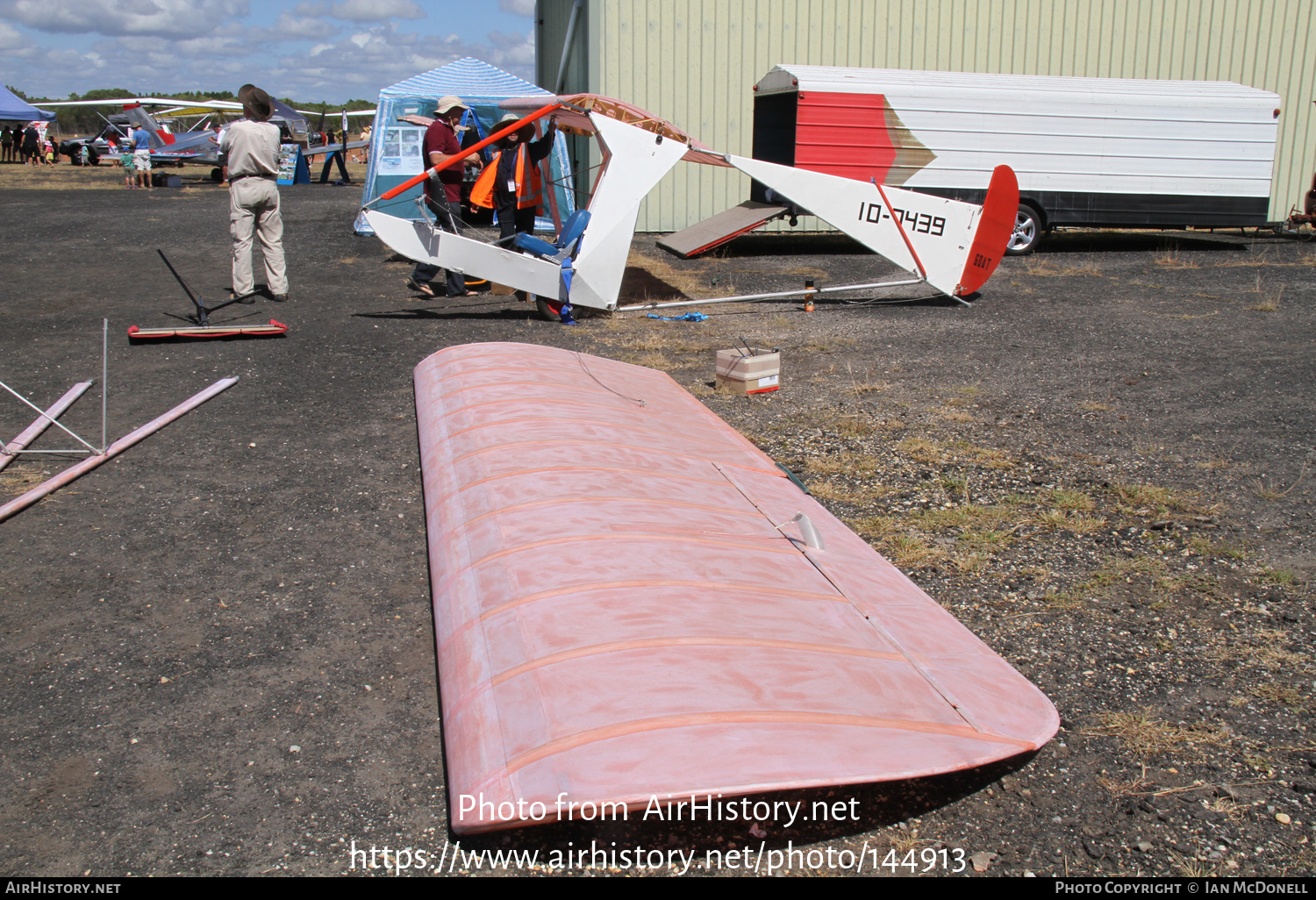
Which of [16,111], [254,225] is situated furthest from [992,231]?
[16,111]

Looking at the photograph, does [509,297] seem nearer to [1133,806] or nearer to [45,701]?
[45,701]

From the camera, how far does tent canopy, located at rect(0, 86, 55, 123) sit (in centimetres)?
3070

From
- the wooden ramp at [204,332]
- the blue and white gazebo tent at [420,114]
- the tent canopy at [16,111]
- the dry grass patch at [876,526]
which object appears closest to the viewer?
the dry grass patch at [876,526]

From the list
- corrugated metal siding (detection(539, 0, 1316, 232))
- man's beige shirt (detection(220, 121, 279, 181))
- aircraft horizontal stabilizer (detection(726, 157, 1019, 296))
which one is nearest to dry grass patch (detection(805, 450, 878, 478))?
aircraft horizontal stabilizer (detection(726, 157, 1019, 296))

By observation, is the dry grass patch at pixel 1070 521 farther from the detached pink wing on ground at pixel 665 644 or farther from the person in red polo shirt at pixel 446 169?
the person in red polo shirt at pixel 446 169

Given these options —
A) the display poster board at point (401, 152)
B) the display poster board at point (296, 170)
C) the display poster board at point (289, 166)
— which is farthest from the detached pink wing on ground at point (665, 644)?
the display poster board at point (289, 166)

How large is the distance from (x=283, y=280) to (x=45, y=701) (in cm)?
768

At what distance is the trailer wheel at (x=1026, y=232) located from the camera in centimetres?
1470

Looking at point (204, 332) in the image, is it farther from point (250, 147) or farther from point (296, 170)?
point (296, 170)

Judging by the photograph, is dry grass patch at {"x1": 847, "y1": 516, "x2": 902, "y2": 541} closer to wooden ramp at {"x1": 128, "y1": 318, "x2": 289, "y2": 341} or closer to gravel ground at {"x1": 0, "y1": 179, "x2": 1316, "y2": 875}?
gravel ground at {"x1": 0, "y1": 179, "x2": 1316, "y2": 875}

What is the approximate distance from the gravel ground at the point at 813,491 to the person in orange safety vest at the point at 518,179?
4.43 feet

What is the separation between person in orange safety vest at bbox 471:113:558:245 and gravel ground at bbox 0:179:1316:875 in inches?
53.1

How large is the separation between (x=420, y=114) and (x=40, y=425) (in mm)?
10416

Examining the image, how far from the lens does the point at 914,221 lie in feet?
33.4
